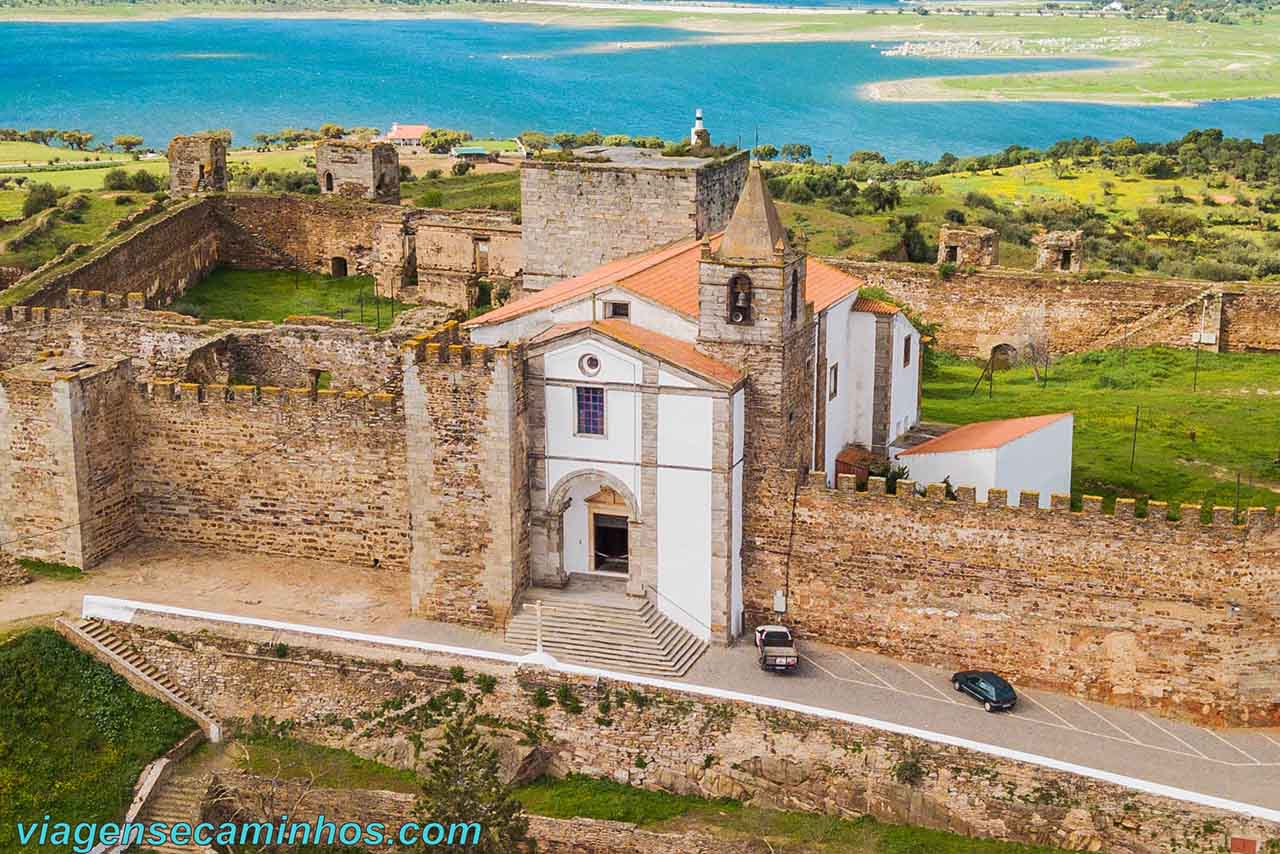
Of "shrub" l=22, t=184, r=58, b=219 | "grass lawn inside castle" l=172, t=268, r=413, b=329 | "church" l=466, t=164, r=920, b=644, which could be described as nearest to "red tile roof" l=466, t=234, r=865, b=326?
"church" l=466, t=164, r=920, b=644

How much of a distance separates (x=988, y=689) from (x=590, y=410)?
7.86 m

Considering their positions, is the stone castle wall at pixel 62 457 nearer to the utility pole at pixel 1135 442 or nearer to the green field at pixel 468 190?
the utility pole at pixel 1135 442

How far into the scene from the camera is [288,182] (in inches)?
2530

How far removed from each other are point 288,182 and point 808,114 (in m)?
109

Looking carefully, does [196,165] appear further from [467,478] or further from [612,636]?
[612,636]

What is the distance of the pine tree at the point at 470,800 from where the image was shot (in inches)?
979

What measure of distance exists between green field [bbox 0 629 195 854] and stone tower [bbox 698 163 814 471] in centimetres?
1074

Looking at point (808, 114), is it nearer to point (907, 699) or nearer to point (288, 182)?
point (288, 182)

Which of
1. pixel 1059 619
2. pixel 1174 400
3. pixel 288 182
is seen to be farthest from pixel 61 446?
pixel 288 182

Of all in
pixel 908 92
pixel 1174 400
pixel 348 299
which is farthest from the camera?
pixel 908 92

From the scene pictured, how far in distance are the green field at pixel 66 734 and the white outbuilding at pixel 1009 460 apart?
1371cm

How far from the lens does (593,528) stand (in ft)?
99.6

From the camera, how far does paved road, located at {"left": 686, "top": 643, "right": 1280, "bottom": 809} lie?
2602 centimetres

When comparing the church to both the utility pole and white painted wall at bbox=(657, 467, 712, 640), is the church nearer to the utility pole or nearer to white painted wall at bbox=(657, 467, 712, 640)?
white painted wall at bbox=(657, 467, 712, 640)
